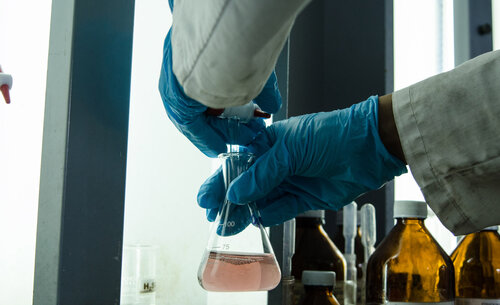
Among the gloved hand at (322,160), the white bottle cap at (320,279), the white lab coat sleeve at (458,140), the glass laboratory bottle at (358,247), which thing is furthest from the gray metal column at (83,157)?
the glass laboratory bottle at (358,247)

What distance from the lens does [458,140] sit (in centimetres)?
93

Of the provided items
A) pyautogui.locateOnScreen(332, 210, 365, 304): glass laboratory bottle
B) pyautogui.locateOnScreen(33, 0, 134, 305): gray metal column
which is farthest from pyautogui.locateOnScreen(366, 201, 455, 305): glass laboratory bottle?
pyautogui.locateOnScreen(33, 0, 134, 305): gray metal column

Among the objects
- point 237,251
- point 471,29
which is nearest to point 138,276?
point 237,251

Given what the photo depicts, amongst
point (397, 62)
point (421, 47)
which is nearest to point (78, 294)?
point (397, 62)

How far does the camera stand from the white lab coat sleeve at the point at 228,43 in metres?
0.48

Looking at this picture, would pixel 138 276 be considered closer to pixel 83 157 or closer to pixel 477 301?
pixel 83 157

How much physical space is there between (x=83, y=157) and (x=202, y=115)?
21 centimetres

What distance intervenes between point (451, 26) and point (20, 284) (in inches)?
88.8

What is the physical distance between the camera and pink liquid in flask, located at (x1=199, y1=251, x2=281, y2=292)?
795mm

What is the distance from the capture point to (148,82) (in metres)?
1.18

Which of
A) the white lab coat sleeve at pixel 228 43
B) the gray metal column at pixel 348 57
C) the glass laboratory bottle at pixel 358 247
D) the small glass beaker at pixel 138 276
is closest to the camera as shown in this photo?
the white lab coat sleeve at pixel 228 43

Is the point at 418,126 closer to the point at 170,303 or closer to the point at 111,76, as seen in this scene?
the point at 111,76

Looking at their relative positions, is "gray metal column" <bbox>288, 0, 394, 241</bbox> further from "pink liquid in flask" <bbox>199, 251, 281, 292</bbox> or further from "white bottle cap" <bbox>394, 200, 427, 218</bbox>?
"pink liquid in flask" <bbox>199, 251, 281, 292</bbox>

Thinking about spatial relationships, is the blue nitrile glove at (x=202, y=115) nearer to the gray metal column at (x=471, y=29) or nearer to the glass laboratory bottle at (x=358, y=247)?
the glass laboratory bottle at (x=358, y=247)
